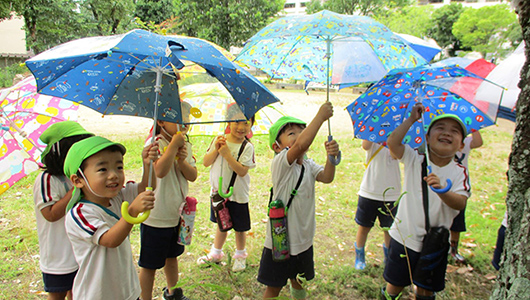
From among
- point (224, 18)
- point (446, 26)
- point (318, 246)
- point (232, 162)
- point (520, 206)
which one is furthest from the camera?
point (446, 26)

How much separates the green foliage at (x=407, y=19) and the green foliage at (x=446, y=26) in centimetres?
151

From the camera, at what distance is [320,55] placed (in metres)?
2.78

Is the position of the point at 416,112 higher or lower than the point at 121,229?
higher

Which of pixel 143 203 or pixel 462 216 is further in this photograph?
pixel 462 216

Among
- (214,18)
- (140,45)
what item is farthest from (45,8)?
(140,45)

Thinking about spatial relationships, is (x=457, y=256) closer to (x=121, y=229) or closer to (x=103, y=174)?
(x=121, y=229)

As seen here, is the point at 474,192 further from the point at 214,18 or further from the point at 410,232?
the point at 214,18

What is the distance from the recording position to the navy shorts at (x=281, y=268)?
8.42 ft

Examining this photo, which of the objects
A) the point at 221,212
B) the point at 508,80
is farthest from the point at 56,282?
the point at 508,80

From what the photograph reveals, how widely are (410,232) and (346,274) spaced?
124cm

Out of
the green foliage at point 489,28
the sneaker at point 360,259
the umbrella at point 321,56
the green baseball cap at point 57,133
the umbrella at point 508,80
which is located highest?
the green foliage at point 489,28

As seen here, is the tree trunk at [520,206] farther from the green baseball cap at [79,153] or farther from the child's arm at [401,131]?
the green baseball cap at [79,153]

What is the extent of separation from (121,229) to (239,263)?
81.2 inches

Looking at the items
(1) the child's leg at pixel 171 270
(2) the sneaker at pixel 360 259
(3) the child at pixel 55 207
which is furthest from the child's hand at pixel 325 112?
(2) the sneaker at pixel 360 259
